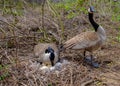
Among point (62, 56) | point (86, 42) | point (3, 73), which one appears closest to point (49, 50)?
point (62, 56)

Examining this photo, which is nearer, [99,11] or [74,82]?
[74,82]

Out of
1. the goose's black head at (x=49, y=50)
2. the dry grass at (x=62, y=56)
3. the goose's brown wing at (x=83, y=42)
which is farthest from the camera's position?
the goose's brown wing at (x=83, y=42)

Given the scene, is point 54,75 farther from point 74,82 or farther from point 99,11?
point 99,11

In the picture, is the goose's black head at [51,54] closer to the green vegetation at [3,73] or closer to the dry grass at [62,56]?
the dry grass at [62,56]

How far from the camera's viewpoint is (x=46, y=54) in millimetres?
7211

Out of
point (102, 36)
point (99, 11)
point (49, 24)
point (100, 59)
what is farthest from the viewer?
point (99, 11)

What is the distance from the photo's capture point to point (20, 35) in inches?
343

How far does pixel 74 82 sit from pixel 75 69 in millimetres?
458

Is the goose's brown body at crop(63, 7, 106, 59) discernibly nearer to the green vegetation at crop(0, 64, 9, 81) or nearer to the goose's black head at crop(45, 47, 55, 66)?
the goose's black head at crop(45, 47, 55, 66)

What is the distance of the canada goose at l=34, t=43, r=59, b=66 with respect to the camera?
278 inches

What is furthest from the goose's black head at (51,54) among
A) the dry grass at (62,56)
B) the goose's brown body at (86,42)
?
the goose's brown body at (86,42)

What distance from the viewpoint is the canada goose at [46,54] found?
7070 mm

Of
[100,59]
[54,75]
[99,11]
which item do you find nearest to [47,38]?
[100,59]

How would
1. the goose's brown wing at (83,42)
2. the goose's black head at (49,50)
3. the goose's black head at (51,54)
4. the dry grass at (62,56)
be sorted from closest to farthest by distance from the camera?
the dry grass at (62,56) → the goose's black head at (51,54) → the goose's black head at (49,50) → the goose's brown wing at (83,42)
